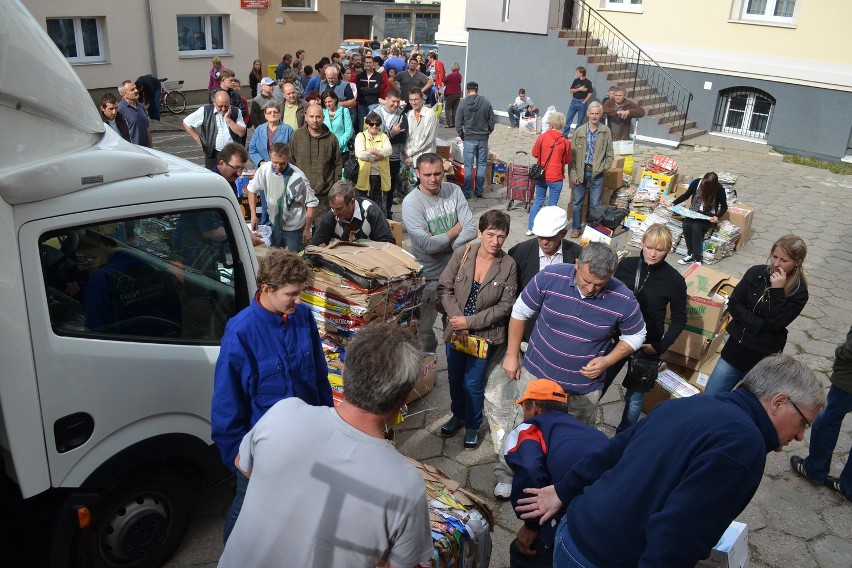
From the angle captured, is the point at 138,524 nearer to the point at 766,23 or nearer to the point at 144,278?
the point at 144,278

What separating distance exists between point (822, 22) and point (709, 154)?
3.88 metres

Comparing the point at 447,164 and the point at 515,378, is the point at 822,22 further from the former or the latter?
the point at 515,378

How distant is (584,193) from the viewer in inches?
406

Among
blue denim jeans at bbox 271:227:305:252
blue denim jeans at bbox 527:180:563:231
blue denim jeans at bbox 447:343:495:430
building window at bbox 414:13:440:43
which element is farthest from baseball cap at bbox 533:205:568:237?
building window at bbox 414:13:440:43

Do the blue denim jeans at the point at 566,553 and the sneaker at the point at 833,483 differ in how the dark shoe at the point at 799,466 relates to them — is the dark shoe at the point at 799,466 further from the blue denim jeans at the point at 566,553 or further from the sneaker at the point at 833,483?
the blue denim jeans at the point at 566,553

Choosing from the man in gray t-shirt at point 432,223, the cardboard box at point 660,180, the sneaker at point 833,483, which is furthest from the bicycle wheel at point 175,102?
the sneaker at point 833,483

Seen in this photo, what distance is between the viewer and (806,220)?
1203 cm

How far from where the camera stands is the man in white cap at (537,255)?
186 inches

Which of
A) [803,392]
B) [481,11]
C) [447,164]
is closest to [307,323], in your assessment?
[803,392]

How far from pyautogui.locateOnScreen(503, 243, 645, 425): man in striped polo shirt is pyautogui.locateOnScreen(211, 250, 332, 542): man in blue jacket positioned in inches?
65.5

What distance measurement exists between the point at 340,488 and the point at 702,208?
27.2 feet

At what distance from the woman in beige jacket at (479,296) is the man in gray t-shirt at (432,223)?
666mm

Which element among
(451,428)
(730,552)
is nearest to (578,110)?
(451,428)

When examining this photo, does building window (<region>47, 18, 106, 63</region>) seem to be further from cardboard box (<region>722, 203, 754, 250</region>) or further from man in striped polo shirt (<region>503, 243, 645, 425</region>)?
man in striped polo shirt (<region>503, 243, 645, 425</region>)
